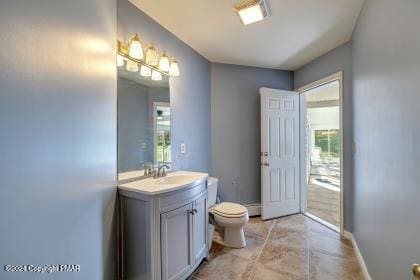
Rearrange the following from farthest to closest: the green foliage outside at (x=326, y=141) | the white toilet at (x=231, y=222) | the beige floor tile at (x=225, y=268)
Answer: the green foliage outside at (x=326, y=141) → the white toilet at (x=231, y=222) → the beige floor tile at (x=225, y=268)

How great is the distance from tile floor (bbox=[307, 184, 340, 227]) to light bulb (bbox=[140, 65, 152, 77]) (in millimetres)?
3179

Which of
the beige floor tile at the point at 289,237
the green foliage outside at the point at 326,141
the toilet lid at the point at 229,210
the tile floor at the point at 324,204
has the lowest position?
the beige floor tile at the point at 289,237

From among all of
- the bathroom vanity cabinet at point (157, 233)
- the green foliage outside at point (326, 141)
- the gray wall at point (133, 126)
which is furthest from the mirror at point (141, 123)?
the green foliage outside at point (326, 141)

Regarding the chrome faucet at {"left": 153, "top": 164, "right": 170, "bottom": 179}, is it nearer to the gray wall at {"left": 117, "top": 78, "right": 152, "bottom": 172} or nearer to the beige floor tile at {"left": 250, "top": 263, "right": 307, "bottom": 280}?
the gray wall at {"left": 117, "top": 78, "right": 152, "bottom": 172}

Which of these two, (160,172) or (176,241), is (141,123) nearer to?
(160,172)

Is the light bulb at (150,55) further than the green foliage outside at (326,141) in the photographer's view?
No

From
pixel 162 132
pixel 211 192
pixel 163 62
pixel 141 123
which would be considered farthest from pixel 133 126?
pixel 211 192

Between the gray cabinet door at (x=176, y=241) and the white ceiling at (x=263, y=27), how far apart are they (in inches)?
69.8

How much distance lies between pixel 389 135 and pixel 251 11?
147cm

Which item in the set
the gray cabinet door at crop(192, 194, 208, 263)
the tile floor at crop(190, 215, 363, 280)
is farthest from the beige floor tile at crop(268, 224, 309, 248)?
the gray cabinet door at crop(192, 194, 208, 263)

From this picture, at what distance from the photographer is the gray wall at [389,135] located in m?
1.10

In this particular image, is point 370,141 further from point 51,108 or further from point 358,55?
point 51,108

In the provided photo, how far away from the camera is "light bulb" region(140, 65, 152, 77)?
2084 mm
